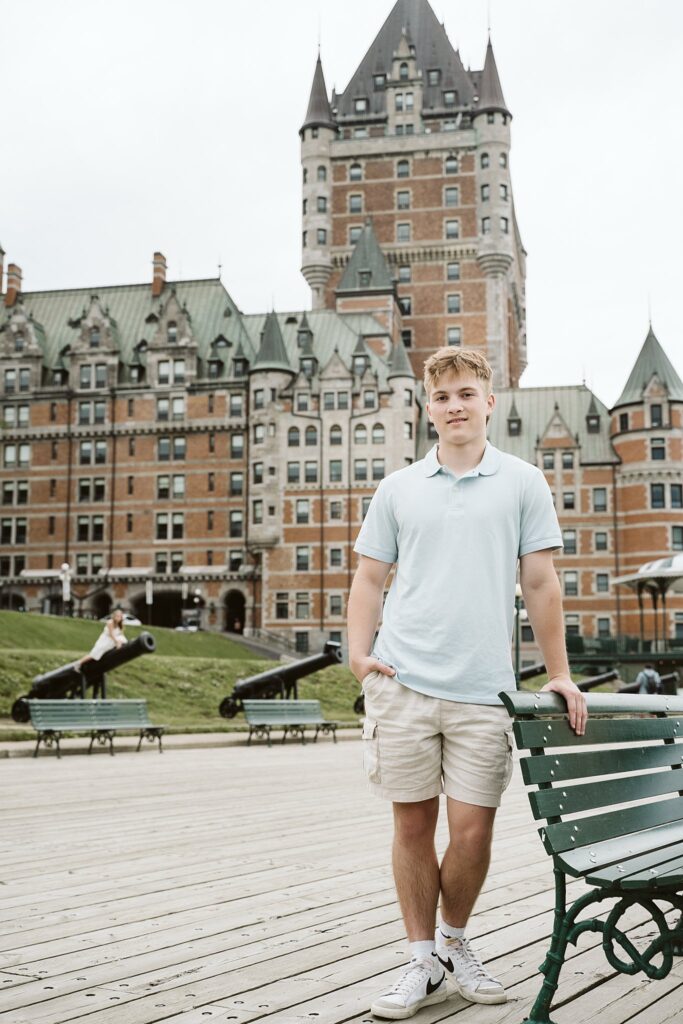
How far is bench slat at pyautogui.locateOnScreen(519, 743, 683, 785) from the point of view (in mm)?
3223

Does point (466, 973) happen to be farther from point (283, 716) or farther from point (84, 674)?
point (283, 716)

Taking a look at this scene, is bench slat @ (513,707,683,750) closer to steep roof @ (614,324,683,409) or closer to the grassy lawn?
the grassy lawn

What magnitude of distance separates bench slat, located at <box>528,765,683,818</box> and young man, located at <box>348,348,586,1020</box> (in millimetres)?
233

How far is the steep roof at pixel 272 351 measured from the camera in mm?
64188

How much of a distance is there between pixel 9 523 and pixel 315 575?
19617mm

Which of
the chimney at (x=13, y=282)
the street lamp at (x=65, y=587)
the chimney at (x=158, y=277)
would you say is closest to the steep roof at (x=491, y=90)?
the chimney at (x=158, y=277)

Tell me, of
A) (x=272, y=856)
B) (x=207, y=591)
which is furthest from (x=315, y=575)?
(x=272, y=856)

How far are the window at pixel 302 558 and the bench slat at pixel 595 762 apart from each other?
57765mm

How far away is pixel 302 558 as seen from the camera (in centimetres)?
6209

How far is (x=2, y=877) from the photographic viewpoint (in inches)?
228

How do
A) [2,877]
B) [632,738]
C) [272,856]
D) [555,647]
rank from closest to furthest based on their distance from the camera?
[555,647] < [632,738] < [2,877] < [272,856]

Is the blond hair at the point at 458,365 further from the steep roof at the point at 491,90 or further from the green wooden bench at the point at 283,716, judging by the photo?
the steep roof at the point at 491,90

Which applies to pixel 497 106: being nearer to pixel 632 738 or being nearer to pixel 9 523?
pixel 9 523

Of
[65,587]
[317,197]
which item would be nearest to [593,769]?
[65,587]
